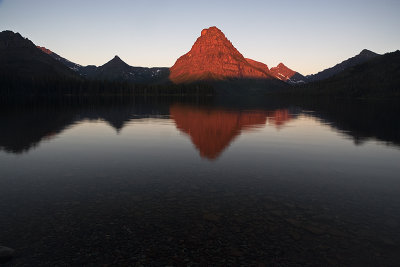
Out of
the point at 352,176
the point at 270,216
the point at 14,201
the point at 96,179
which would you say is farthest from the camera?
the point at 352,176

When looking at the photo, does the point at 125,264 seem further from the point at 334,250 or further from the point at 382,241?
the point at 382,241

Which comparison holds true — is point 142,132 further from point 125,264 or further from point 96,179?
point 125,264

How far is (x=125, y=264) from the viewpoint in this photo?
1187cm

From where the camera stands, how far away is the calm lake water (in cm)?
1285

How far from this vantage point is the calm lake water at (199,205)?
12852mm

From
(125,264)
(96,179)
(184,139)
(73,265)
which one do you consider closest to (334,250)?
(125,264)

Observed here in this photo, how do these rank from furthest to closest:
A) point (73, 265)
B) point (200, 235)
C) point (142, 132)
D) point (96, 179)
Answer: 1. point (142, 132)
2. point (96, 179)
3. point (200, 235)
4. point (73, 265)

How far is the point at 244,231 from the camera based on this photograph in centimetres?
1480

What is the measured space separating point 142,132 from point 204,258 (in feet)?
130

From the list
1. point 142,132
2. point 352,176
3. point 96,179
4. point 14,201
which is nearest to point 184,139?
point 142,132

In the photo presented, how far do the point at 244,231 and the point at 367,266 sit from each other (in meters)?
5.61

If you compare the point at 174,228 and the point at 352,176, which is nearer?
the point at 174,228

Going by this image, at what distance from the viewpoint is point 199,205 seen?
711 inches

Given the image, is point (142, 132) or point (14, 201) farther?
point (142, 132)
